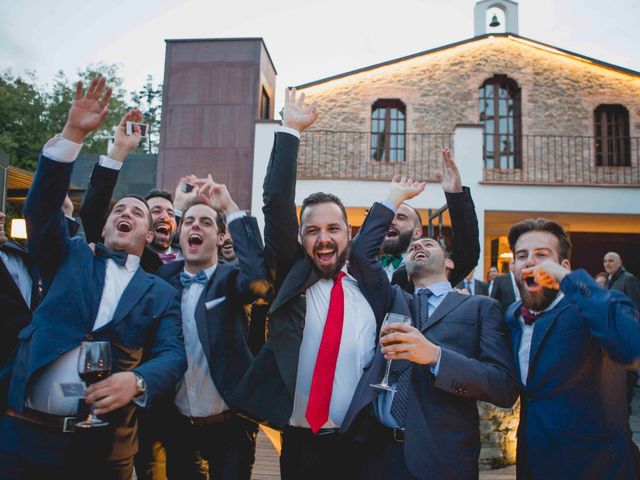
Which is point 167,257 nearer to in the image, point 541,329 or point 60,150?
point 60,150

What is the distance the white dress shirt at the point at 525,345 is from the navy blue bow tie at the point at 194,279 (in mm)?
1665

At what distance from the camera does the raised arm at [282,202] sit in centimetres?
228

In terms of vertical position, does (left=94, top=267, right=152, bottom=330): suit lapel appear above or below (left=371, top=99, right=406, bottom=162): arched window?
below

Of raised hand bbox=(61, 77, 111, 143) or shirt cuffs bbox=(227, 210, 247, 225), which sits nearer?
raised hand bbox=(61, 77, 111, 143)

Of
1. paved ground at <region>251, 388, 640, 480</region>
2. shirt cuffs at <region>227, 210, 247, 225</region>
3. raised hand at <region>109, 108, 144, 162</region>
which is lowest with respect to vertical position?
paved ground at <region>251, 388, 640, 480</region>

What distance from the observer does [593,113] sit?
15023 millimetres

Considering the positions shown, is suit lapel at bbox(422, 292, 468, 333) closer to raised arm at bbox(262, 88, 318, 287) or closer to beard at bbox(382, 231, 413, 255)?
raised arm at bbox(262, 88, 318, 287)

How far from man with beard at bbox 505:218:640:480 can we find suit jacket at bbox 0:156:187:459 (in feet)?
5.13

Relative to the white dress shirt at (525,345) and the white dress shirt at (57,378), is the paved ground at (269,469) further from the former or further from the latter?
the white dress shirt at (525,345)

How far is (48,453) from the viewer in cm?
210

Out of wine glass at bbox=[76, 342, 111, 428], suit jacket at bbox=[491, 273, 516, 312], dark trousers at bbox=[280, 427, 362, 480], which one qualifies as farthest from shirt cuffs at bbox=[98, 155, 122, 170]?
suit jacket at bbox=[491, 273, 516, 312]

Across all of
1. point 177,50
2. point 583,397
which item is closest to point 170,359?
point 583,397

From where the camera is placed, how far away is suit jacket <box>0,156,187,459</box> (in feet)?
7.09

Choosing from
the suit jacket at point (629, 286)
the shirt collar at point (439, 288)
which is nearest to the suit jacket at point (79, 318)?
the shirt collar at point (439, 288)
